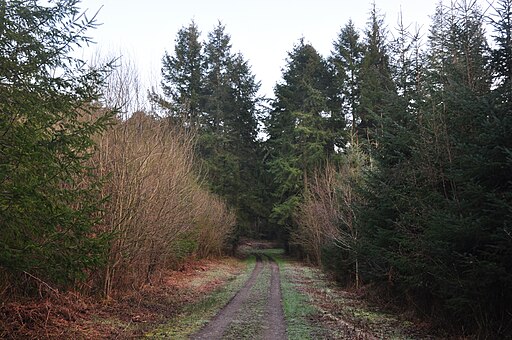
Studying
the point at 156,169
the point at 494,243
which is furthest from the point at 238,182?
the point at 494,243

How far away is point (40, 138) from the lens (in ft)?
21.8

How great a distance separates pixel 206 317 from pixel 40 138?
648 cm

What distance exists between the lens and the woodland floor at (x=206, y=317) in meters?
8.48

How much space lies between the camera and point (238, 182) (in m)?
41.5

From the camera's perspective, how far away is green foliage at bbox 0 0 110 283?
242 inches

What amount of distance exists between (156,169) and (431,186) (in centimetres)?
932

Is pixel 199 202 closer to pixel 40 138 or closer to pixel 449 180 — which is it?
pixel 449 180

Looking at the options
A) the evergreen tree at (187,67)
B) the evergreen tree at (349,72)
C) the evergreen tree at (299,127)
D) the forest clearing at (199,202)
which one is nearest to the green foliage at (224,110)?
the evergreen tree at (187,67)

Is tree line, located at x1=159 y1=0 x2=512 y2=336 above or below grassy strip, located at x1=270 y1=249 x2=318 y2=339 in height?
above

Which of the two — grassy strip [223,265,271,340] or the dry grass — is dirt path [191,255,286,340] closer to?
grassy strip [223,265,271,340]

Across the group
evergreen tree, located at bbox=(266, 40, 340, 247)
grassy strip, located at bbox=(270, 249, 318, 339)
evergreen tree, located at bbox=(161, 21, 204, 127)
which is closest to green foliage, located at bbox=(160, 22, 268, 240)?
evergreen tree, located at bbox=(161, 21, 204, 127)

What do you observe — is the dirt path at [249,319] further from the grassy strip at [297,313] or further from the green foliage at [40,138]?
the green foliage at [40,138]

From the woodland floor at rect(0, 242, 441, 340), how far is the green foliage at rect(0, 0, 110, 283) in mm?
1966

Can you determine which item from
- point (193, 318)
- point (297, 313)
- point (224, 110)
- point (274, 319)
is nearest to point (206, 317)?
point (193, 318)
